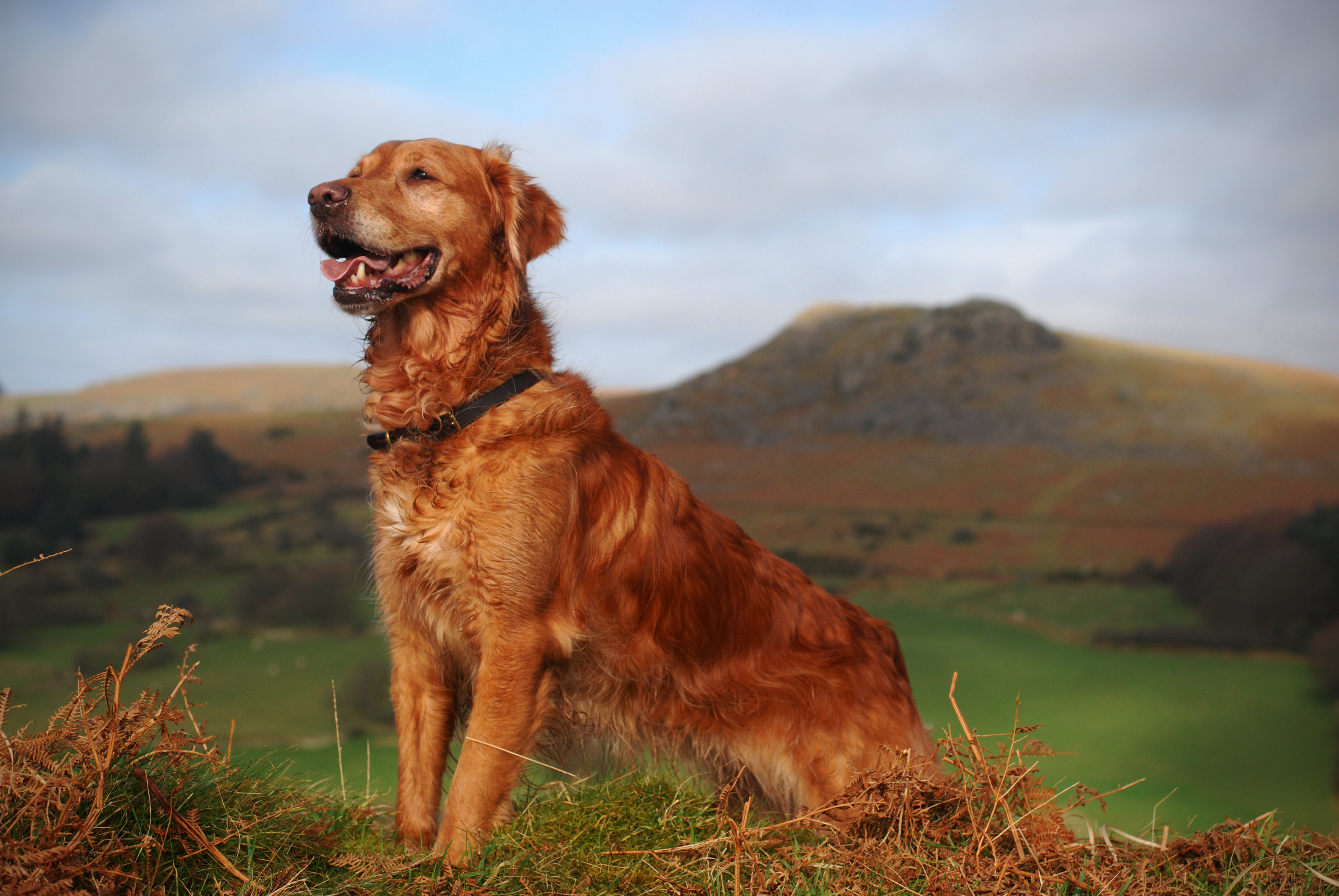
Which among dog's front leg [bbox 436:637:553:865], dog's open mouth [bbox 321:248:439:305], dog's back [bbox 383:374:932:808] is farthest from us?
dog's open mouth [bbox 321:248:439:305]

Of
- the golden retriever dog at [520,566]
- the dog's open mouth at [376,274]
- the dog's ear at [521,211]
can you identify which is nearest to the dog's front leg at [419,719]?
the golden retriever dog at [520,566]

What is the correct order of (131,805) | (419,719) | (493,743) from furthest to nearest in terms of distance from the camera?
(419,719), (493,743), (131,805)

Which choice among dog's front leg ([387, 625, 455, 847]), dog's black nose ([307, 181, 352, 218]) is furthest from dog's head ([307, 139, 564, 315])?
dog's front leg ([387, 625, 455, 847])

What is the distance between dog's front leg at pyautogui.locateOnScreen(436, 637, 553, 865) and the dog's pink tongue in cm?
156

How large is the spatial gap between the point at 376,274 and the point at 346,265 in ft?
0.38

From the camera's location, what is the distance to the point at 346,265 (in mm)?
3564

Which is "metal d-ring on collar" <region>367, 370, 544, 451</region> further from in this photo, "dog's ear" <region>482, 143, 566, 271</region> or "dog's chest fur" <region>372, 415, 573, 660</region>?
"dog's ear" <region>482, 143, 566, 271</region>

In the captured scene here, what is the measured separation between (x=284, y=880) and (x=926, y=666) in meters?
12.7

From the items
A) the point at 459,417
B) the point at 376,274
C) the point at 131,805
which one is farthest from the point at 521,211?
the point at 131,805

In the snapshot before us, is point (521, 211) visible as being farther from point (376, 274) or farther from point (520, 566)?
point (520, 566)

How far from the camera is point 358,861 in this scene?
290 cm

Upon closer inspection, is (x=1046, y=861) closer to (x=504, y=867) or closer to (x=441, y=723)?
(x=504, y=867)

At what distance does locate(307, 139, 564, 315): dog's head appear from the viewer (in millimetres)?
3502

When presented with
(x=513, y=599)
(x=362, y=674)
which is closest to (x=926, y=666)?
(x=362, y=674)
